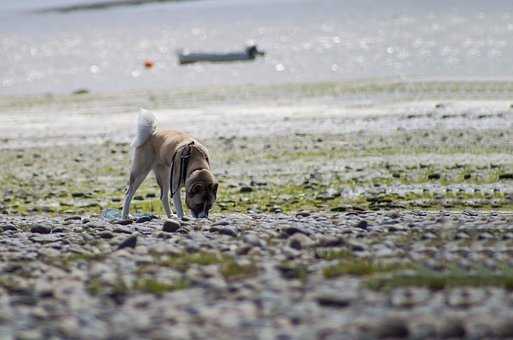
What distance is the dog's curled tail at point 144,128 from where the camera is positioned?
646 inches

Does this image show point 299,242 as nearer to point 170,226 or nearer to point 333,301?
point 170,226

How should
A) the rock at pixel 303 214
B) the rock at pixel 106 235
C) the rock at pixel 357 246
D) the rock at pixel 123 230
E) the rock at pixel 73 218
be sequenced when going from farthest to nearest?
the rock at pixel 73 218, the rock at pixel 303 214, the rock at pixel 123 230, the rock at pixel 106 235, the rock at pixel 357 246

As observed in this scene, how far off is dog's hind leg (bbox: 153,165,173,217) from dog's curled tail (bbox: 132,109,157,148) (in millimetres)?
500

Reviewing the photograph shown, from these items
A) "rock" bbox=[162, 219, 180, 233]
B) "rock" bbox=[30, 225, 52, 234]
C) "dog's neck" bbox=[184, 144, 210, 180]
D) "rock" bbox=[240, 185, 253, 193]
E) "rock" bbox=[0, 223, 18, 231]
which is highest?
"dog's neck" bbox=[184, 144, 210, 180]

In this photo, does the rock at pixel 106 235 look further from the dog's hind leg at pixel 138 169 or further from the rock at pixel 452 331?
the rock at pixel 452 331

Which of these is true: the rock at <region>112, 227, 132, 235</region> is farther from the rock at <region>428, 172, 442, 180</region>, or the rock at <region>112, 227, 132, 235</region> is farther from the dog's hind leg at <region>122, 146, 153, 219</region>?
the rock at <region>428, 172, 442, 180</region>

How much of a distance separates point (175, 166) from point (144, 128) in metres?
1.10

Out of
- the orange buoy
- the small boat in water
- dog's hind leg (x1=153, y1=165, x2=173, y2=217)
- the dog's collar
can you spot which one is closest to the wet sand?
the dog's collar

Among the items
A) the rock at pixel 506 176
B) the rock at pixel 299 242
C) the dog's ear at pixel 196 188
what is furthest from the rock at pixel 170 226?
the rock at pixel 506 176

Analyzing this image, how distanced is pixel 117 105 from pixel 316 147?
20.1m

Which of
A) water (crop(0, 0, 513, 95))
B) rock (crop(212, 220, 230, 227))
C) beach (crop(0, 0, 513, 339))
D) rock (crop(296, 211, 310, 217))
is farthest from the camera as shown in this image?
water (crop(0, 0, 513, 95))

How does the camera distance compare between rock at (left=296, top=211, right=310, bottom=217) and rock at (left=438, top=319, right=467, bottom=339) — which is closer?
rock at (left=438, top=319, right=467, bottom=339)

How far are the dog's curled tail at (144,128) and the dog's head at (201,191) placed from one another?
166cm

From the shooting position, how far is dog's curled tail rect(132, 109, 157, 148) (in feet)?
53.8
